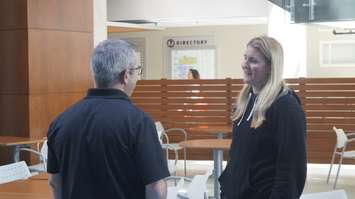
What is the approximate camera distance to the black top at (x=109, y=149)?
6.49ft

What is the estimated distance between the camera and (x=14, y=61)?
787 centimetres

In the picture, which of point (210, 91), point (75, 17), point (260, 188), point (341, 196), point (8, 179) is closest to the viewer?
point (260, 188)

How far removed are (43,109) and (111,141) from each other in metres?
6.27

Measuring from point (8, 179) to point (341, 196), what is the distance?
224cm

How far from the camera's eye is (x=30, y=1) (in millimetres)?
7766

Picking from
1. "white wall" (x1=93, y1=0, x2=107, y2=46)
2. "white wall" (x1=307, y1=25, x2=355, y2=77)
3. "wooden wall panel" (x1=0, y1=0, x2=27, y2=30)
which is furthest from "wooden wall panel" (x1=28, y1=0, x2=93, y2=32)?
"white wall" (x1=307, y1=25, x2=355, y2=77)

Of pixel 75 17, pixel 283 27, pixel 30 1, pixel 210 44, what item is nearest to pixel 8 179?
pixel 30 1

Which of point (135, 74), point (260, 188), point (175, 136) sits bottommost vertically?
point (175, 136)

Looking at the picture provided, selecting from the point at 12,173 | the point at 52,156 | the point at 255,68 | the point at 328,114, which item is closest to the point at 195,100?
the point at 328,114

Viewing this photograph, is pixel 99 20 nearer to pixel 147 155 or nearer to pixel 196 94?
pixel 196 94

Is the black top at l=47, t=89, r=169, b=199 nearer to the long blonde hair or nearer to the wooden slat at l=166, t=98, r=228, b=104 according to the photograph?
the long blonde hair

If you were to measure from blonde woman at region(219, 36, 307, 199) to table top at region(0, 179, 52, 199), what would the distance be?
133 cm

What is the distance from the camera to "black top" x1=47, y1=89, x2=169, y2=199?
6.49 ft

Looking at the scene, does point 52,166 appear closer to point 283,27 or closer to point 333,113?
point 333,113
